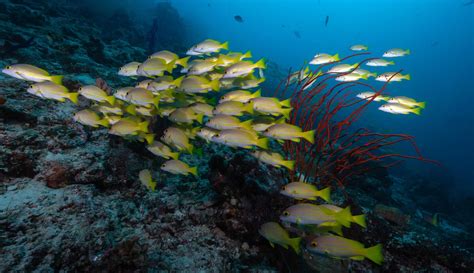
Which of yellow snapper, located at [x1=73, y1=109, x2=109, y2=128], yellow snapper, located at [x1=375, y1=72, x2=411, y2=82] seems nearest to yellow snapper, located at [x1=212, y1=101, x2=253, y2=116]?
yellow snapper, located at [x1=73, y1=109, x2=109, y2=128]

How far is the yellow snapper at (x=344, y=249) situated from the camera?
2.23 m

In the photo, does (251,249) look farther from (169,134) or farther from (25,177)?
(25,177)

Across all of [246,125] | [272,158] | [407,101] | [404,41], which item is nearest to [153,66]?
[246,125]

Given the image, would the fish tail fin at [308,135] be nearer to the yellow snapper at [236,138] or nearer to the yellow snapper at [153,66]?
the yellow snapper at [236,138]

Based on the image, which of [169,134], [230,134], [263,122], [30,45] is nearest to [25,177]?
[169,134]

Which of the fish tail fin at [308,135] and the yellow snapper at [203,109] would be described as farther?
the yellow snapper at [203,109]

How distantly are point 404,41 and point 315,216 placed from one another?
186862mm

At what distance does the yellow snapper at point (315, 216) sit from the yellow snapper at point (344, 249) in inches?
7.4

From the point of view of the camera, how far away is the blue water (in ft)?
160

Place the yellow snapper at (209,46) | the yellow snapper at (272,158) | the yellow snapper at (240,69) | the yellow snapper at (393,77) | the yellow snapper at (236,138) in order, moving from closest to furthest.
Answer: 1. the yellow snapper at (236,138)
2. the yellow snapper at (272,158)
3. the yellow snapper at (240,69)
4. the yellow snapper at (209,46)
5. the yellow snapper at (393,77)

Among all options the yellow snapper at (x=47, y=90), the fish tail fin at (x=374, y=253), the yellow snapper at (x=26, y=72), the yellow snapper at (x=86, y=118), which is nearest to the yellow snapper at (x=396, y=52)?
the fish tail fin at (x=374, y=253)

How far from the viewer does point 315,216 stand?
251cm

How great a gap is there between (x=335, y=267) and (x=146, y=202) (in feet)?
8.84

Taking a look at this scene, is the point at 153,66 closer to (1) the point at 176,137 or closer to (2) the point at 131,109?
(2) the point at 131,109
